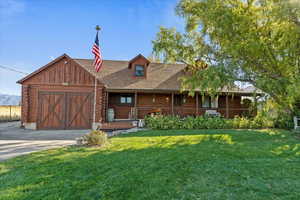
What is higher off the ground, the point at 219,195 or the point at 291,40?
the point at 291,40

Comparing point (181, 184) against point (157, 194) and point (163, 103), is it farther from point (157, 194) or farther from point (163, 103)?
point (163, 103)

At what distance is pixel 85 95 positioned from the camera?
12.1 m

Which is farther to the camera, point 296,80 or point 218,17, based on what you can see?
point 218,17

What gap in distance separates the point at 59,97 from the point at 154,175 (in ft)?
35.1

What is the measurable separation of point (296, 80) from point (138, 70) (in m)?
11.3

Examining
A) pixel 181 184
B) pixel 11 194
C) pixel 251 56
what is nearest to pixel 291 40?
pixel 251 56

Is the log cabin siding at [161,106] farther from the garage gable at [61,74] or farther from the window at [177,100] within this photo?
the garage gable at [61,74]

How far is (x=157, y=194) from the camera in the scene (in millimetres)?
2984

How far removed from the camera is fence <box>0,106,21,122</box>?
16328mm

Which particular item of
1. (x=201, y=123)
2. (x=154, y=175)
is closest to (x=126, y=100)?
(x=201, y=123)

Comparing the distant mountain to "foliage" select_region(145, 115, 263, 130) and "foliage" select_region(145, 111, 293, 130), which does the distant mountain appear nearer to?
"foliage" select_region(145, 115, 263, 130)

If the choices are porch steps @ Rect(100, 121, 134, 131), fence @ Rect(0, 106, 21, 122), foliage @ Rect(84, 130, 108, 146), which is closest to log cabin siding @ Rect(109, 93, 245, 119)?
porch steps @ Rect(100, 121, 134, 131)

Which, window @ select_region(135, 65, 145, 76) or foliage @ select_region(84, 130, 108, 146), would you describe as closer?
foliage @ select_region(84, 130, 108, 146)

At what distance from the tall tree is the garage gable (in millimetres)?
7698
